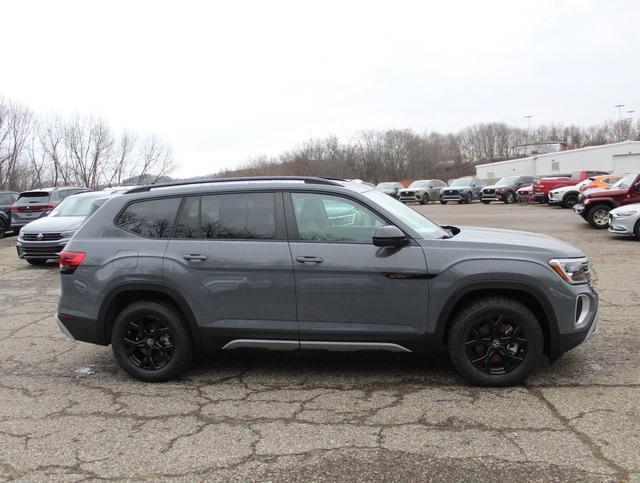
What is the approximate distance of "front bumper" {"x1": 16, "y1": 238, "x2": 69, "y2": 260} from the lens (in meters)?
11.9

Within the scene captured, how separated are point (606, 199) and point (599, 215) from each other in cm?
53

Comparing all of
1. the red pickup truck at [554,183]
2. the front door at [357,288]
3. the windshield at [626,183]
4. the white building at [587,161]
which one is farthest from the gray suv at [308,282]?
the white building at [587,161]

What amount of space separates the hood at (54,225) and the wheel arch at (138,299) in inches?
318

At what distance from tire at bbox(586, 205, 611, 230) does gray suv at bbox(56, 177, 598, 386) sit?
533 inches

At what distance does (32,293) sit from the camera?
30.3 feet

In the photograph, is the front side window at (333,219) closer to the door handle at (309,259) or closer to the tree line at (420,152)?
the door handle at (309,259)

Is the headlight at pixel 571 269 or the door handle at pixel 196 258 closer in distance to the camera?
the headlight at pixel 571 269

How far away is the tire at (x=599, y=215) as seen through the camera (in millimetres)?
16719

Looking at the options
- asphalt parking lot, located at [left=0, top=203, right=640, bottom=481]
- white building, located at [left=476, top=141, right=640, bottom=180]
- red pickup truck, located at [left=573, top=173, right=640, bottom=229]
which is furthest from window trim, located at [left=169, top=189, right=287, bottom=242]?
white building, located at [left=476, top=141, right=640, bottom=180]

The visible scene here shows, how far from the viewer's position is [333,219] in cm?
459

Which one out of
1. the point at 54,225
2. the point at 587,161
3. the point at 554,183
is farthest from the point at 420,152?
the point at 54,225

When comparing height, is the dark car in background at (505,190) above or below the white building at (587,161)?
below

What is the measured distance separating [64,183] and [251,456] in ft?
189

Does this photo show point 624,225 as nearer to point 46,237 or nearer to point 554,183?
point 46,237
